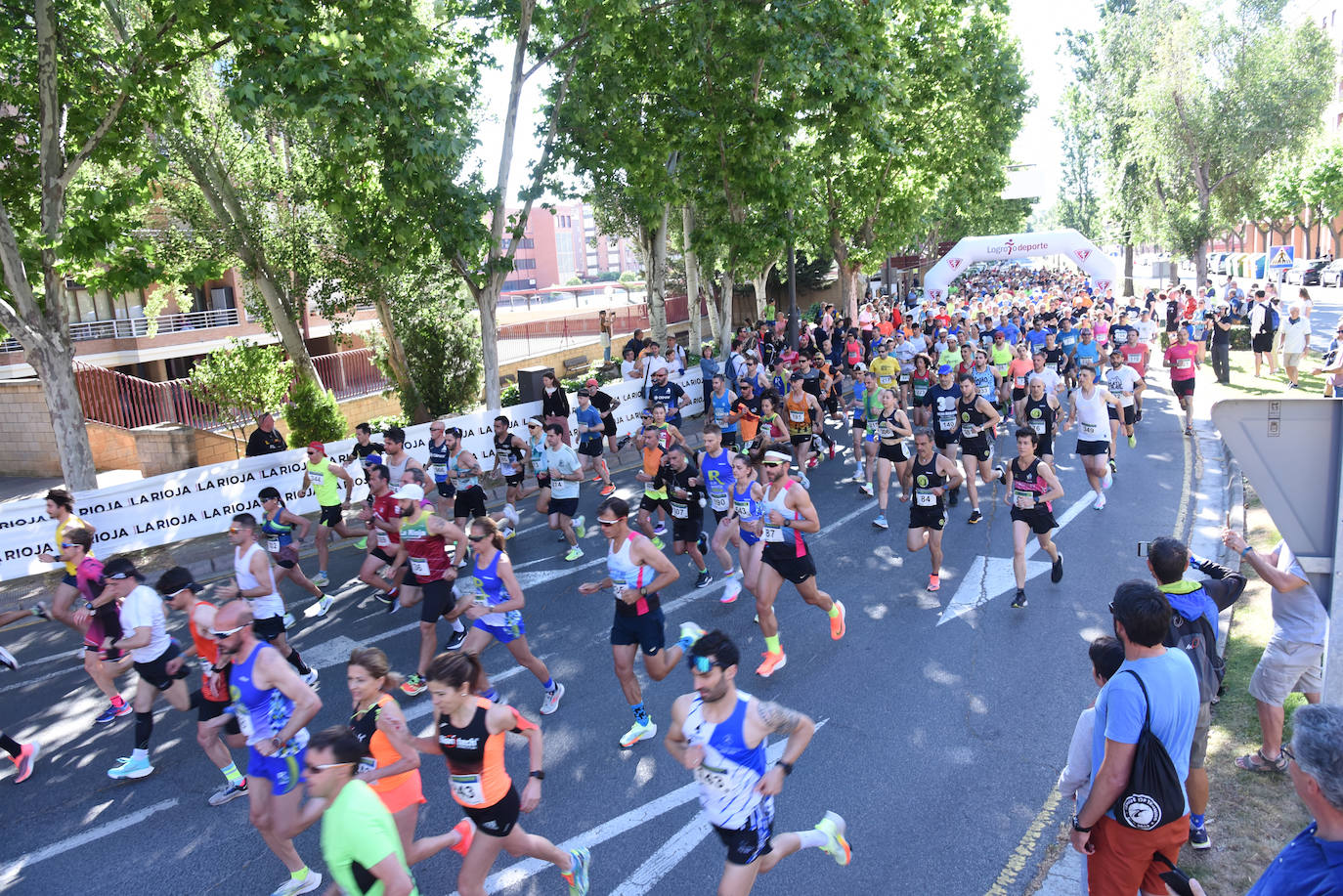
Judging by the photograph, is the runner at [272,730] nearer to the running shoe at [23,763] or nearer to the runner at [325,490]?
the running shoe at [23,763]

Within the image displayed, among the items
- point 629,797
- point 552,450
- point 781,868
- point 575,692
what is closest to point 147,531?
point 552,450

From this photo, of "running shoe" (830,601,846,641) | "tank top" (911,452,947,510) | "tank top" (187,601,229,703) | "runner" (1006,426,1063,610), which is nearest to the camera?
"tank top" (187,601,229,703)

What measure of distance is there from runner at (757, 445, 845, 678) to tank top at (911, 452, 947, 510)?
73.2 inches

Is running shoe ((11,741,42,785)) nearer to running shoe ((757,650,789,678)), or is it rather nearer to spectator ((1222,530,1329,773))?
running shoe ((757,650,789,678))

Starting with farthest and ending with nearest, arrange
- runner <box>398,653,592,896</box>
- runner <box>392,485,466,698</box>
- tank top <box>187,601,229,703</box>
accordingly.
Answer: runner <box>392,485,466,698</box> → tank top <box>187,601,229,703</box> → runner <box>398,653,592,896</box>

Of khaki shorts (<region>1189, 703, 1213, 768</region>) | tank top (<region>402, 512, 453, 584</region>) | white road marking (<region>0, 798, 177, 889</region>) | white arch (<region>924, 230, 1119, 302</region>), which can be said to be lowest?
white road marking (<region>0, 798, 177, 889</region>)

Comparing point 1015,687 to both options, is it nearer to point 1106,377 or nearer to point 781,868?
point 781,868

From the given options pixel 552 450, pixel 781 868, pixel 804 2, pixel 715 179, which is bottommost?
pixel 781 868

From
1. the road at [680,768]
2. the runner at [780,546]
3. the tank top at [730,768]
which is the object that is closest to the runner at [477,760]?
the road at [680,768]

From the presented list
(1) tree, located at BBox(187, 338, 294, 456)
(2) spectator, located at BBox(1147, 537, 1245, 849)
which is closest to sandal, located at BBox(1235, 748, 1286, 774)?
(2) spectator, located at BBox(1147, 537, 1245, 849)

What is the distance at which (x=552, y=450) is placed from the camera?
408 inches

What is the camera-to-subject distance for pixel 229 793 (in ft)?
20.3

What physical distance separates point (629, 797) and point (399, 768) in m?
1.84

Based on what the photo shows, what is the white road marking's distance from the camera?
5.63 metres
